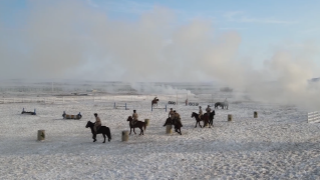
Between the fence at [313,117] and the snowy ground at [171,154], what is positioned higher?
the fence at [313,117]

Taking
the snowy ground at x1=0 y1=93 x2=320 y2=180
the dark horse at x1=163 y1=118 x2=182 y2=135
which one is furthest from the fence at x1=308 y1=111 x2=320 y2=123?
the dark horse at x1=163 y1=118 x2=182 y2=135

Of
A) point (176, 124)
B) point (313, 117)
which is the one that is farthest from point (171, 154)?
point (313, 117)

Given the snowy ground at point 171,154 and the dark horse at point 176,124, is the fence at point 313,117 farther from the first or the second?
the dark horse at point 176,124

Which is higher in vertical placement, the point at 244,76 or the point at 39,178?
the point at 244,76

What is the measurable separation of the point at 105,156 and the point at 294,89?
53.0 meters

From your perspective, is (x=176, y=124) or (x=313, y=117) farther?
(x=313, y=117)

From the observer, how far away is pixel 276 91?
63.5m

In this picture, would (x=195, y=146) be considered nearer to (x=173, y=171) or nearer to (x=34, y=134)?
(x=173, y=171)

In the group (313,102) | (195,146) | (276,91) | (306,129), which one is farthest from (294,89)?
(195,146)

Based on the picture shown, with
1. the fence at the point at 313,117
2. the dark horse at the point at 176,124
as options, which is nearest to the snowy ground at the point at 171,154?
the dark horse at the point at 176,124

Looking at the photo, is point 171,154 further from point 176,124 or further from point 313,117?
point 313,117

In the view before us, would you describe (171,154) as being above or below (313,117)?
below

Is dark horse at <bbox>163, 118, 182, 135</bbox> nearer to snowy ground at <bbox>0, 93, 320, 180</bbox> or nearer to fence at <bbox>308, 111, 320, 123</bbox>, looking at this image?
snowy ground at <bbox>0, 93, 320, 180</bbox>

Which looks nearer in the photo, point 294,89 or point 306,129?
point 306,129
